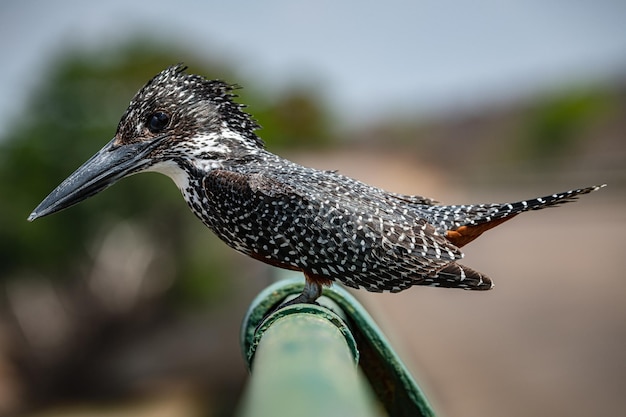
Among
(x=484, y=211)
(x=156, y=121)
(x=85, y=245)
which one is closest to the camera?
(x=156, y=121)

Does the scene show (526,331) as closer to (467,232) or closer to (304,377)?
(467,232)

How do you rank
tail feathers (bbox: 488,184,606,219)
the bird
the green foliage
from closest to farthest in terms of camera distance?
1. the bird
2. tail feathers (bbox: 488,184,606,219)
3. the green foliage

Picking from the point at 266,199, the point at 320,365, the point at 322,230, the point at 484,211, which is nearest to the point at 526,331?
the point at 484,211

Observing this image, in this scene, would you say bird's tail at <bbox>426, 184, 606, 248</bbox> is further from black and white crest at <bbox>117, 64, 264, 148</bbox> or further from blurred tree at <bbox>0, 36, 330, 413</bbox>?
blurred tree at <bbox>0, 36, 330, 413</bbox>

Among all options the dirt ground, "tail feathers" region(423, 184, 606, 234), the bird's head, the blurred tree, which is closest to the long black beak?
the bird's head

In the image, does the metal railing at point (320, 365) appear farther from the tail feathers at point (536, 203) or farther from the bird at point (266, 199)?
the tail feathers at point (536, 203)

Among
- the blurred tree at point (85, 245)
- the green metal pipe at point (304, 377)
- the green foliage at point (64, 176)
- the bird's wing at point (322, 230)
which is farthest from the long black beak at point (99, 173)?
the green foliage at point (64, 176)

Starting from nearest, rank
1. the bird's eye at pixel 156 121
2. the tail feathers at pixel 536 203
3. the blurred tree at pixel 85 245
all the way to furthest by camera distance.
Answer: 1. the bird's eye at pixel 156 121
2. the tail feathers at pixel 536 203
3. the blurred tree at pixel 85 245
